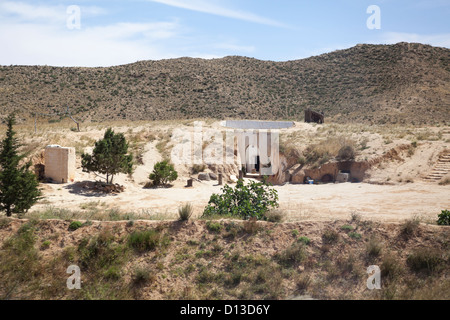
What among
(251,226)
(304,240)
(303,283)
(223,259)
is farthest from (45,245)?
(304,240)

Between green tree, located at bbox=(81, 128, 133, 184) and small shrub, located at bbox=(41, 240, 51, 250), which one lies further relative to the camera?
green tree, located at bbox=(81, 128, 133, 184)

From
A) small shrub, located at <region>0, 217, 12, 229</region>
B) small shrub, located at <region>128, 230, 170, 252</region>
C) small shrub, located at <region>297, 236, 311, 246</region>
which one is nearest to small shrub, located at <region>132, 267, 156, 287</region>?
small shrub, located at <region>128, 230, 170, 252</region>

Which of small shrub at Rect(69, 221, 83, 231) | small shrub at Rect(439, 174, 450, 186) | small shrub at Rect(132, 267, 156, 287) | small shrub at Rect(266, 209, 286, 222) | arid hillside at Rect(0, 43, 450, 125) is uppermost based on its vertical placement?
arid hillside at Rect(0, 43, 450, 125)

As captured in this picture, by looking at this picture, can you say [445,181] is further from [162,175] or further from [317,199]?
[162,175]

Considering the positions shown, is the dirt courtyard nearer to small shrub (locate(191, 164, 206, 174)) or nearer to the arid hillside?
small shrub (locate(191, 164, 206, 174))

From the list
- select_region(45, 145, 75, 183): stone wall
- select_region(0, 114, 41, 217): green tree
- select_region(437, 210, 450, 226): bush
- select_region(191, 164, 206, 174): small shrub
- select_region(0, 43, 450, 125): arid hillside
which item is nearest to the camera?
select_region(437, 210, 450, 226): bush

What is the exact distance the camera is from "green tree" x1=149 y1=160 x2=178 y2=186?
789 inches

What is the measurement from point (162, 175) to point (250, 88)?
1437 inches

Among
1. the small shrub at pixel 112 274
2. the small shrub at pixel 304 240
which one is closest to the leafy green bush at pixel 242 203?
the small shrub at pixel 304 240

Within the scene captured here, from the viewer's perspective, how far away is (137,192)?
18.4 metres

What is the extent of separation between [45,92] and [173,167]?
3493 centimetres

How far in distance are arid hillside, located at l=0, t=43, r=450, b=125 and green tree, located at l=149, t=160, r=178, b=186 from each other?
25.8 m

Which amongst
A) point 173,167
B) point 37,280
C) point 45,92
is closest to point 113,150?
point 173,167
